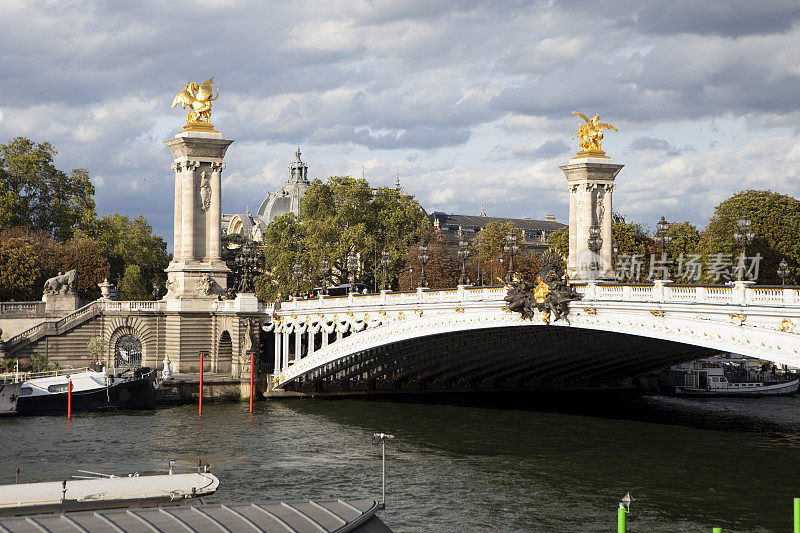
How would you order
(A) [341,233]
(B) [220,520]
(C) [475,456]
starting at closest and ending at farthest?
(B) [220,520], (C) [475,456], (A) [341,233]

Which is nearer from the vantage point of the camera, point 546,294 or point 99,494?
point 99,494

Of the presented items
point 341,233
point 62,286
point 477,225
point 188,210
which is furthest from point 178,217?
point 477,225

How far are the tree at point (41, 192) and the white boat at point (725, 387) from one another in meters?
47.3

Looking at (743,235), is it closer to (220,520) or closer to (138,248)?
(220,520)

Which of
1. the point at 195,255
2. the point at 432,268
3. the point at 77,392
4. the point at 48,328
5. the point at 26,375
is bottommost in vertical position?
the point at 77,392

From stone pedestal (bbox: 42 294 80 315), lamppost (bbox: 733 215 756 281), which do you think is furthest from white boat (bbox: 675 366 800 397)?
stone pedestal (bbox: 42 294 80 315)

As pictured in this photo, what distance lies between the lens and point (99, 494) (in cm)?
2522

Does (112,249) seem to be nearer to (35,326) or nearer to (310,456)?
(35,326)

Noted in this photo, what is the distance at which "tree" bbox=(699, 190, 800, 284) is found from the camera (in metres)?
67.6

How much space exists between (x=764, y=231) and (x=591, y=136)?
15551 mm

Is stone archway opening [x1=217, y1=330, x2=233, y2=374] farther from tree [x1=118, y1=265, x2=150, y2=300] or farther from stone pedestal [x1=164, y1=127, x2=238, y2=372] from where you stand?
tree [x1=118, y1=265, x2=150, y2=300]

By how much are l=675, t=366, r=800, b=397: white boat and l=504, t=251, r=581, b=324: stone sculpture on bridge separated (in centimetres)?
2585

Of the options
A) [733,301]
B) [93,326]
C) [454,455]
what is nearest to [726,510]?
[733,301]

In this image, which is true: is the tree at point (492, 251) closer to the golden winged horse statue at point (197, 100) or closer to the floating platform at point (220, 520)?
the golden winged horse statue at point (197, 100)
